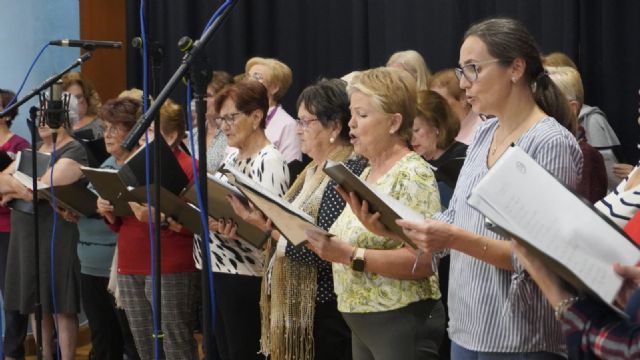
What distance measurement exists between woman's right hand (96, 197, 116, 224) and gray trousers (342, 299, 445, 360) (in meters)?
1.55

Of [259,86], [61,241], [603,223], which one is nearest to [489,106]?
[603,223]

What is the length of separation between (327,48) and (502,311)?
3816 mm

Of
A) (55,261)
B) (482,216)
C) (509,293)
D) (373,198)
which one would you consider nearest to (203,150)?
(373,198)

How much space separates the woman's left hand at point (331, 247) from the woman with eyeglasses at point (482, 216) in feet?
1.34

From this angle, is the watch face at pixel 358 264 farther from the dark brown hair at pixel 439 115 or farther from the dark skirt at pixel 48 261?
the dark skirt at pixel 48 261

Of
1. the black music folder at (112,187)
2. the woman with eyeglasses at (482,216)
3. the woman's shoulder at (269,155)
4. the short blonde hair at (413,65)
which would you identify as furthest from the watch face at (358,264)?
the short blonde hair at (413,65)

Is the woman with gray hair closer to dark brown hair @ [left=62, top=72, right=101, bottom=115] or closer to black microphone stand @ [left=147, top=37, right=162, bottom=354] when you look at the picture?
black microphone stand @ [left=147, top=37, right=162, bottom=354]

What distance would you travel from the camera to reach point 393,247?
104 inches

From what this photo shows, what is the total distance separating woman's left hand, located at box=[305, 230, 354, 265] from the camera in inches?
99.7

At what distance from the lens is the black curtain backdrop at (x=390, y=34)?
4.39m

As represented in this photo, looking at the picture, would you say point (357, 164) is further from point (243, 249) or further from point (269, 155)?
point (243, 249)

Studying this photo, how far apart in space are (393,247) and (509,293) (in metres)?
0.66

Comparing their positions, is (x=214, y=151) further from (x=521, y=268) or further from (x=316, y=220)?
(x=521, y=268)

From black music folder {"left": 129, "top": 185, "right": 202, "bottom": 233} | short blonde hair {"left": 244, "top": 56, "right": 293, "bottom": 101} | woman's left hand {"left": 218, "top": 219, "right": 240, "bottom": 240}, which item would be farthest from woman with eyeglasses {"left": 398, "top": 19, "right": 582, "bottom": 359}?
short blonde hair {"left": 244, "top": 56, "right": 293, "bottom": 101}
